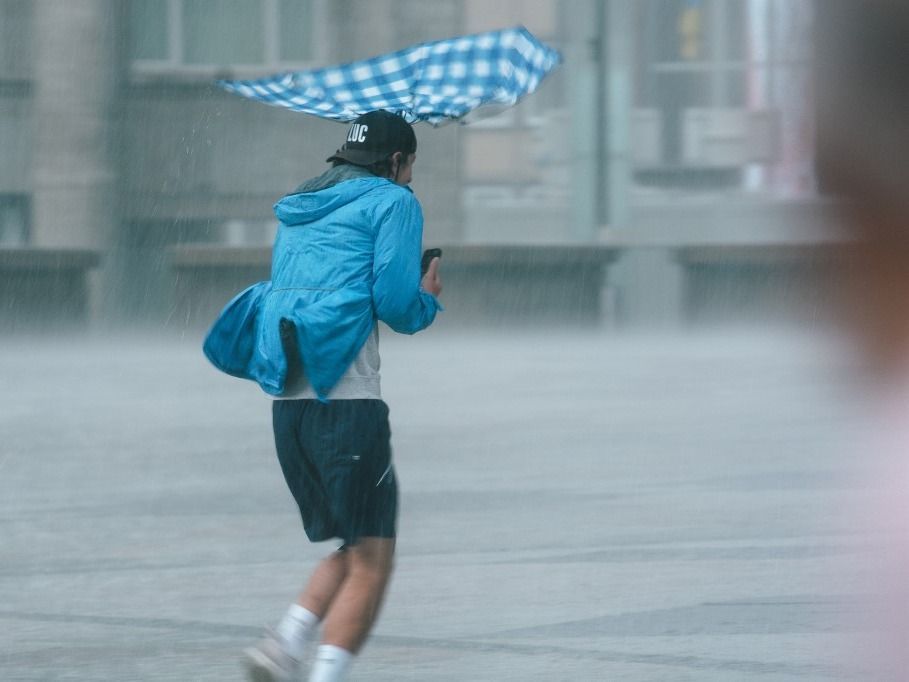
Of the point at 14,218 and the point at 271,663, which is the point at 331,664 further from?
the point at 14,218

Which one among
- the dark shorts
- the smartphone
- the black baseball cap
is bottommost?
the dark shorts

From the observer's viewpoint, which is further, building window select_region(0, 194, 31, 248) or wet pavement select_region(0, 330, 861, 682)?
building window select_region(0, 194, 31, 248)

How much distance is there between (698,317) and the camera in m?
20.7

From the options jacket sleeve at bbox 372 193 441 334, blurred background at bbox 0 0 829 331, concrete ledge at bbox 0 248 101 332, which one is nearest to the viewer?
jacket sleeve at bbox 372 193 441 334

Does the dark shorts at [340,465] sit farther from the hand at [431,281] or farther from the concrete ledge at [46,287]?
the concrete ledge at [46,287]

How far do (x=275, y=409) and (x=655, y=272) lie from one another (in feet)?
55.8

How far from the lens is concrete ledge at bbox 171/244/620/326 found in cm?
2039

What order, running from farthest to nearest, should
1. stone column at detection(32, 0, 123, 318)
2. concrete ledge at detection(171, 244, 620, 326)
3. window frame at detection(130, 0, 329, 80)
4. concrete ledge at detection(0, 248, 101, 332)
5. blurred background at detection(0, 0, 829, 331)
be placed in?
1. window frame at detection(130, 0, 329, 80)
2. stone column at detection(32, 0, 123, 318)
3. blurred background at detection(0, 0, 829, 331)
4. concrete ledge at detection(171, 244, 620, 326)
5. concrete ledge at detection(0, 248, 101, 332)

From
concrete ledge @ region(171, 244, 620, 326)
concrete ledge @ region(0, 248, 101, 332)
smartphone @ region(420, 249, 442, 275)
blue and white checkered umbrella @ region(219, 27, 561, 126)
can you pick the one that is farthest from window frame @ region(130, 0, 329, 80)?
smartphone @ region(420, 249, 442, 275)

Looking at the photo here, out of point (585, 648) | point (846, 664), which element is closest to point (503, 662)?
point (585, 648)

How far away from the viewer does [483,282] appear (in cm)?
2064

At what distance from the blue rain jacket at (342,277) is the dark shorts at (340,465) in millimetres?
69

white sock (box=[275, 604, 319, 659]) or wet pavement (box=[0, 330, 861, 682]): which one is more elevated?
white sock (box=[275, 604, 319, 659])

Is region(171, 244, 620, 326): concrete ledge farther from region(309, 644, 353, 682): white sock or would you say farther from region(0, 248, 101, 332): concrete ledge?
region(309, 644, 353, 682): white sock
